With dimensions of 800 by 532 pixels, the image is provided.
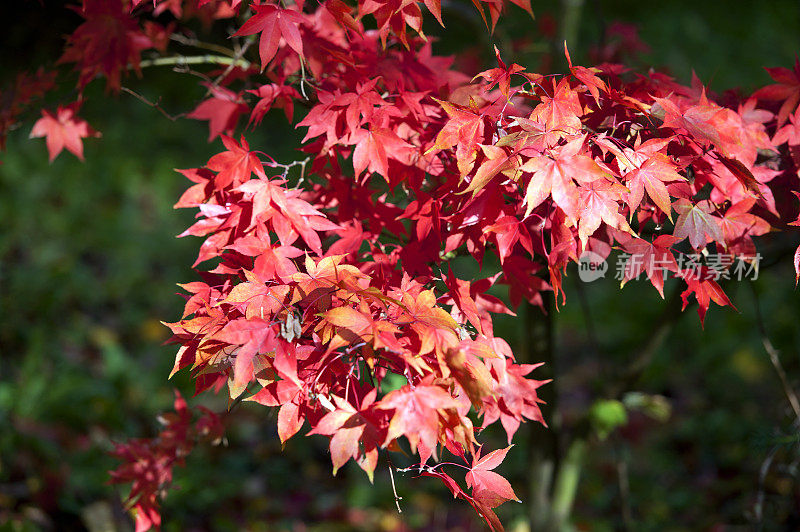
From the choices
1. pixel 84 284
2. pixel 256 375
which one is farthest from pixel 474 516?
pixel 84 284

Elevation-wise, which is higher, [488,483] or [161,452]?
[488,483]

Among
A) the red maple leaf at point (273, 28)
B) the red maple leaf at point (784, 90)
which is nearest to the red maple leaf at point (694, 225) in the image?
the red maple leaf at point (784, 90)

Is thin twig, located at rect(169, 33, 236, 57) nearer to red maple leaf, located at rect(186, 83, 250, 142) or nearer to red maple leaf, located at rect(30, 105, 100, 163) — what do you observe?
red maple leaf, located at rect(186, 83, 250, 142)

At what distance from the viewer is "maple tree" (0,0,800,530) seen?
827mm

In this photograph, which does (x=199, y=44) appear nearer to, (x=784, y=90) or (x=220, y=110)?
(x=220, y=110)

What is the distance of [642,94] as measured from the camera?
98cm

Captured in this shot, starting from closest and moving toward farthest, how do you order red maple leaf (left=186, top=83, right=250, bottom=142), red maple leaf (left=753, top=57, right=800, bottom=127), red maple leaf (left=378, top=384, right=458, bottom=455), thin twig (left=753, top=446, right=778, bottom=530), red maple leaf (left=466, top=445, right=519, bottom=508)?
red maple leaf (left=378, top=384, right=458, bottom=455) → red maple leaf (left=466, top=445, right=519, bottom=508) → red maple leaf (left=753, top=57, right=800, bottom=127) → red maple leaf (left=186, top=83, right=250, bottom=142) → thin twig (left=753, top=446, right=778, bottom=530)

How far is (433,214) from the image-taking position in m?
0.98

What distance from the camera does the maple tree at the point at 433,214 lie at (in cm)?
83

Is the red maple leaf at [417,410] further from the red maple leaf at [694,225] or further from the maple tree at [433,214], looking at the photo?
the red maple leaf at [694,225]

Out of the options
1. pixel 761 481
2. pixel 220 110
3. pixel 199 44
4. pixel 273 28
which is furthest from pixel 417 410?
pixel 761 481

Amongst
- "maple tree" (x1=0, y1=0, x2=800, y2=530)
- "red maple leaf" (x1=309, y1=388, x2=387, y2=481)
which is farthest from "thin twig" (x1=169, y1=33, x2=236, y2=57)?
"red maple leaf" (x1=309, y1=388, x2=387, y2=481)

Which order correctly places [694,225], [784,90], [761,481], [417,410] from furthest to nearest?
1. [761,481]
2. [784,90]
3. [694,225]
4. [417,410]

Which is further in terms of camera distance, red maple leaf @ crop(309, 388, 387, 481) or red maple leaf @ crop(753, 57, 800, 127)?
red maple leaf @ crop(753, 57, 800, 127)
